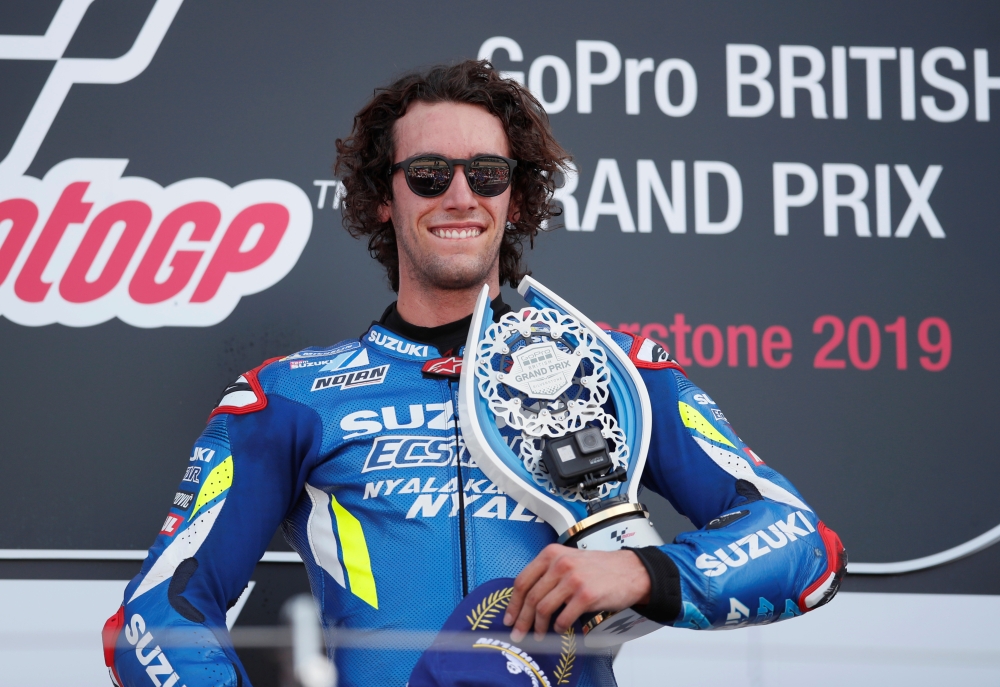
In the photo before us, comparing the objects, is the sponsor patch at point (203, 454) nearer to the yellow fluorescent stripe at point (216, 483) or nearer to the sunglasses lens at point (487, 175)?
the yellow fluorescent stripe at point (216, 483)

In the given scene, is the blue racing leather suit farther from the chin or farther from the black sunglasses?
the black sunglasses

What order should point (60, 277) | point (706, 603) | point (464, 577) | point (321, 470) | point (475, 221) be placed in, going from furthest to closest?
point (60, 277), point (475, 221), point (321, 470), point (464, 577), point (706, 603)

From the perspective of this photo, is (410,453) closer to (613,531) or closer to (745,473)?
(613,531)

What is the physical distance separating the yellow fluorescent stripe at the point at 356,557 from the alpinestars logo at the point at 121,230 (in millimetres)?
697

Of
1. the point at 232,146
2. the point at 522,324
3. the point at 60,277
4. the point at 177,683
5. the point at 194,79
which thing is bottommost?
the point at 177,683

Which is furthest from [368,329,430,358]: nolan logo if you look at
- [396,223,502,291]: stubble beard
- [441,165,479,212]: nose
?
[441,165,479,212]: nose

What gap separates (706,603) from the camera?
137cm

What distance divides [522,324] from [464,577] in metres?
0.39

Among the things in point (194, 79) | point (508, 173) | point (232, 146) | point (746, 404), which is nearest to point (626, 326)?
point (746, 404)

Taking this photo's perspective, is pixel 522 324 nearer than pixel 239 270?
Yes

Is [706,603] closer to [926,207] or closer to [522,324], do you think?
[522,324]

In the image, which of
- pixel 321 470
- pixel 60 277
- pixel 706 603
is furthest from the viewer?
pixel 60 277

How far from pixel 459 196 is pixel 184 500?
2.12 ft

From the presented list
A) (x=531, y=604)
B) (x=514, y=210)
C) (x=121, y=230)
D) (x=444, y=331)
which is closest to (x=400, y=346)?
(x=444, y=331)
